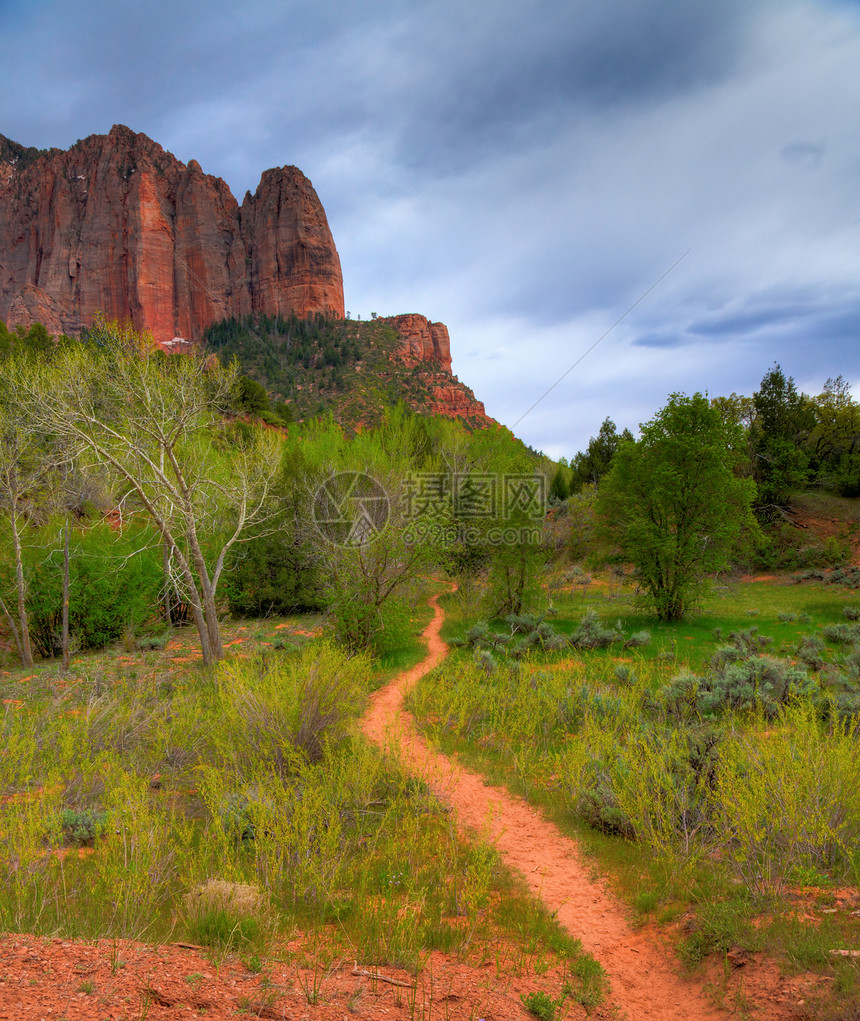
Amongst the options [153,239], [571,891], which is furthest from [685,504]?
[153,239]

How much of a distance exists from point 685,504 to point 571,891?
553 inches

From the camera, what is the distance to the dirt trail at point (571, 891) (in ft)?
11.5

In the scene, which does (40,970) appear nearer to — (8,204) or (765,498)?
(765,498)

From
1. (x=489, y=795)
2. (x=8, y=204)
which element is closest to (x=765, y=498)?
(x=489, y=795)

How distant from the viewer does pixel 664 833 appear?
518 cm

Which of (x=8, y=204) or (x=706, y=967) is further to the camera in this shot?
(x=8, y=204)

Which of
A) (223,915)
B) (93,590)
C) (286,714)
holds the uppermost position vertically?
(93,590)

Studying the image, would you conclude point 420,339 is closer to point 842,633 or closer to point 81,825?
point 842,633

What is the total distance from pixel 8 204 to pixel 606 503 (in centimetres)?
11928
